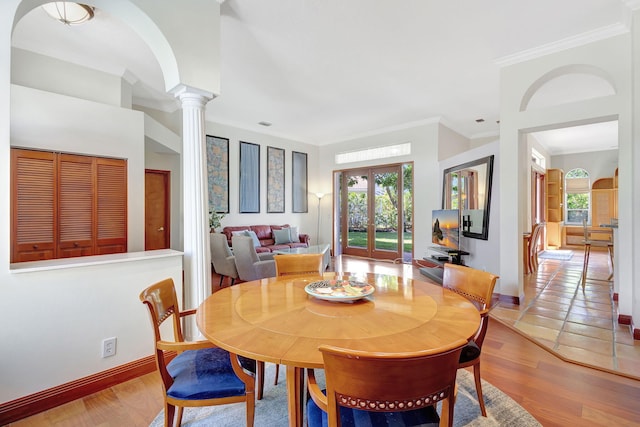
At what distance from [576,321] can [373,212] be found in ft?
15.0

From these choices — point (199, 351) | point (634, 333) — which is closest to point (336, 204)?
point (634, 333)

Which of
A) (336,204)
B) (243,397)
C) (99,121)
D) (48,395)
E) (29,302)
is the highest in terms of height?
(99,121)

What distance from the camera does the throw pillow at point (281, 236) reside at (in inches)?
267

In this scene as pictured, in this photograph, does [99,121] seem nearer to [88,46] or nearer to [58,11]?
[88,46]

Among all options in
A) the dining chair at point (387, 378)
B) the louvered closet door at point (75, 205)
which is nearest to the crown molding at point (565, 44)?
the dining chair at point (387, 378)

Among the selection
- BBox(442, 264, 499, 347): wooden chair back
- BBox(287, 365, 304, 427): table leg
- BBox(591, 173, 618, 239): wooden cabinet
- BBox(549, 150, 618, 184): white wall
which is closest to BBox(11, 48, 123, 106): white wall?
BBox(287, 365, 304, 427): table leg

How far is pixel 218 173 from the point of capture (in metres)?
6.29

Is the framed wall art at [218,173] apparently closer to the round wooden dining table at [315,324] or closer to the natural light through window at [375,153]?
the natural light through window at [375,153]

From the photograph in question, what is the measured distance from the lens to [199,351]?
1.65 meters

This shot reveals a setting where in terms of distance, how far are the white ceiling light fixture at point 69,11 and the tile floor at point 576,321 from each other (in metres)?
5.29

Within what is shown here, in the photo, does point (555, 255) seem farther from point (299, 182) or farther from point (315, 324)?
point (315, 324)

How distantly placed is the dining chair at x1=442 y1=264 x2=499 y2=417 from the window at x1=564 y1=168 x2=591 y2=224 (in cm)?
998

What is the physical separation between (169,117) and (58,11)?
318 centimetres

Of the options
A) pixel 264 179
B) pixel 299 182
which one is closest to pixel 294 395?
pixel 264 179
